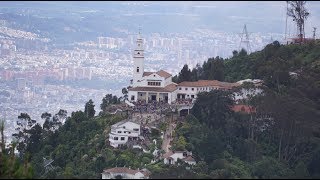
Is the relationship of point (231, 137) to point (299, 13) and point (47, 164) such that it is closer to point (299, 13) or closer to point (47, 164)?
point (47, 164)

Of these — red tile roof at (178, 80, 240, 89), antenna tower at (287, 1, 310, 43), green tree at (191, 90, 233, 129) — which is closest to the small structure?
green tree at (191, 90, 233, 129)

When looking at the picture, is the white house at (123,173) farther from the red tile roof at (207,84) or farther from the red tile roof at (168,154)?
the red tile roof at (207,84)

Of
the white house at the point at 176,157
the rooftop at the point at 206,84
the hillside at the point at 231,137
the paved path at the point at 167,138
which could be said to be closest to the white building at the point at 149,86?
the rooftop at the point at 206,84

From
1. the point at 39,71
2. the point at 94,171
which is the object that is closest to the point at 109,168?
the point at 94,171

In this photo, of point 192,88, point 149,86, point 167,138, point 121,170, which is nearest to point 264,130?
point 167,138

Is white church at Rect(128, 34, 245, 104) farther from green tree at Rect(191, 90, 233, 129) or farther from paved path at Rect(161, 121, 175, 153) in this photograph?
paved path at Rect(161, 121, 175, 153)

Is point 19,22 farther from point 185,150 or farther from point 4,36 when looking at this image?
point 185,150
